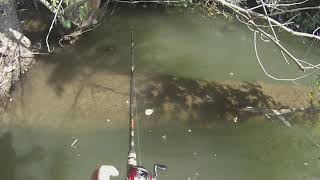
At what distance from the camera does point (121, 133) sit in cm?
613

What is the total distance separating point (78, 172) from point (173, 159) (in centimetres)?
117

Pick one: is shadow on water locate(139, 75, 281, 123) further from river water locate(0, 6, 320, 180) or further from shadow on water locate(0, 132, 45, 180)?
shadow on water locate(0, 132, 45, 180)

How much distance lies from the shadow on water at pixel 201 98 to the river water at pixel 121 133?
0.12 ft

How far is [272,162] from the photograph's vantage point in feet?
19.8

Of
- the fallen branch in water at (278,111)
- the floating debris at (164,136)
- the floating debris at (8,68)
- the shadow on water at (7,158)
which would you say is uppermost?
the floating debris at (8,68)

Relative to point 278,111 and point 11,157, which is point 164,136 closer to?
point 278,111

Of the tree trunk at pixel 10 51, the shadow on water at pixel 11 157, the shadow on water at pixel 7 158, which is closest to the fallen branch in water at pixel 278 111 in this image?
the shadow on water at pixel 11 157

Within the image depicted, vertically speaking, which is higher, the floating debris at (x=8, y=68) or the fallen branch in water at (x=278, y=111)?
the floating debris at (x=8, y=68)

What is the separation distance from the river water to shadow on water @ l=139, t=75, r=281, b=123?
37mm

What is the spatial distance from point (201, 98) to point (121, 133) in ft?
3.86

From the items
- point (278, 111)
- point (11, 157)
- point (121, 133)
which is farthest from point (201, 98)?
point (11, 157)

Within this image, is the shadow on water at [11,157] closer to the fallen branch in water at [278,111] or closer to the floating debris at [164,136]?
the floating debris at [164,136]

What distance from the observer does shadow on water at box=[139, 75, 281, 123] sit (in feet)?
20.6

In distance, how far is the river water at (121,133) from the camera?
5.87 metres
